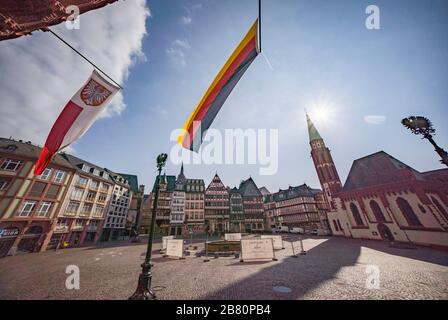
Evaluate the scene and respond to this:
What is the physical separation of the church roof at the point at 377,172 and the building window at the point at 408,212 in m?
2.94

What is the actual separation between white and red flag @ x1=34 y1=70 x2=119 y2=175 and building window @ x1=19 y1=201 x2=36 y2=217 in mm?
24387

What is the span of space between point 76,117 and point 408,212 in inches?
1351

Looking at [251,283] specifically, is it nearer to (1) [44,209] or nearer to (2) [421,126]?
(2) [421,126]

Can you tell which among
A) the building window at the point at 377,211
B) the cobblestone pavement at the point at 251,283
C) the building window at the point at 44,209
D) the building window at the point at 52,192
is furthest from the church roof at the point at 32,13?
the building window at the point at 377,211

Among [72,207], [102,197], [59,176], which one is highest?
[59,176]

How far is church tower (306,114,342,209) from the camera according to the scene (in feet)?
113

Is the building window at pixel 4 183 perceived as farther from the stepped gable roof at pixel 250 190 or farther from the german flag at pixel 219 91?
the stepped gable roof at pixel 250 190

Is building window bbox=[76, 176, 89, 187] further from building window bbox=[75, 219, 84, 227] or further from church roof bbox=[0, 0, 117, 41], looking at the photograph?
church roof bbox=[0, 0, 117, 41]

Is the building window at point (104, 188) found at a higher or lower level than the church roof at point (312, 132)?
lower

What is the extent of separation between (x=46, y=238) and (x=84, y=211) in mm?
7344

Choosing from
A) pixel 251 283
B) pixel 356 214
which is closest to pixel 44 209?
pixel 251 283

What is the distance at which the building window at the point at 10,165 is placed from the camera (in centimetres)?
2119

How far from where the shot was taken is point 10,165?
21.6 meters
